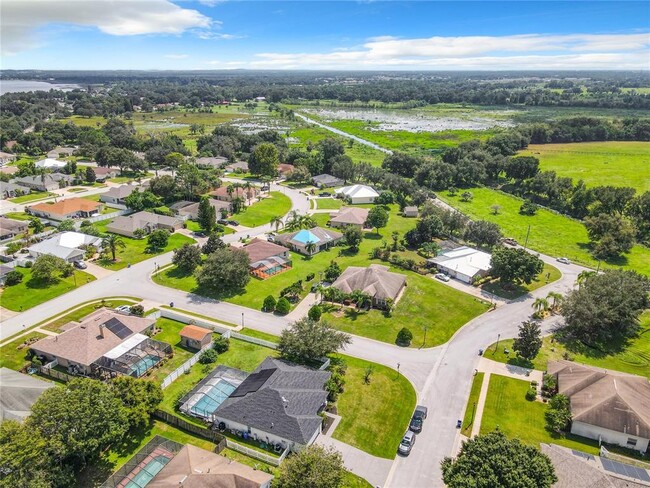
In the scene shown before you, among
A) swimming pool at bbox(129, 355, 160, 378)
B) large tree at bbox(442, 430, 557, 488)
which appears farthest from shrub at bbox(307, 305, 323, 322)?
large tree at bbox(442, 430, 557, 488)

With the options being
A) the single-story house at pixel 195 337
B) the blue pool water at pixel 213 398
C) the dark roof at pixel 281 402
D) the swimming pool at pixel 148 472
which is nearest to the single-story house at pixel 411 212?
the single-story house at pixel 195 337

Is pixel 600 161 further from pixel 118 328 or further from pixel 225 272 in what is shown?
pixel 118 328

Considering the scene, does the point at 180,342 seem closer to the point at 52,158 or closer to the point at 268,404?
the point at 268,404

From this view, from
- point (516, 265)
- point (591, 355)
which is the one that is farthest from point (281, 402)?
point (516, 265)

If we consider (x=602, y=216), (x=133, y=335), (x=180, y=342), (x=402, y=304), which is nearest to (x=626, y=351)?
(x=402, y=304)

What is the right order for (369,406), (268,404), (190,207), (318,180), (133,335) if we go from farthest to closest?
(318,180), (190,207), (133,335), (369,406), (268,404)

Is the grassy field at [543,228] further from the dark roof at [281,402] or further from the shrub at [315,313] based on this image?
the dark roof at [281,402]
